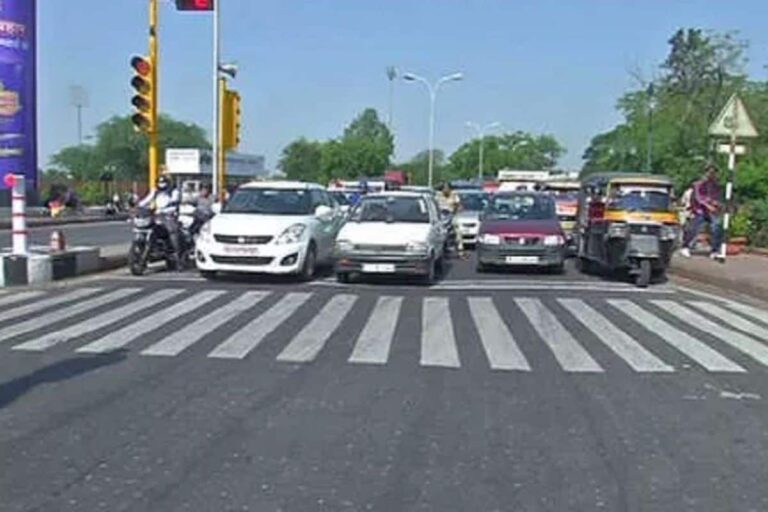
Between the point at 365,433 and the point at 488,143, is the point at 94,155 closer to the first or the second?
the point at 488,143

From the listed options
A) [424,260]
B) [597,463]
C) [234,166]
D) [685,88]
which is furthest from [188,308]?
[685,88]

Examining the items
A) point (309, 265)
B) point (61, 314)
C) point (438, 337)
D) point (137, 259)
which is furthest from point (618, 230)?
point (61, 314)

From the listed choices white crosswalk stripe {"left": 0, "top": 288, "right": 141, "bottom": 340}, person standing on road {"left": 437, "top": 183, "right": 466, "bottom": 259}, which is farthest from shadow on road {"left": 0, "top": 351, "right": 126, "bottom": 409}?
person standing on road {"left": 437, "top": 183, "right": 466, "bottom": 259}

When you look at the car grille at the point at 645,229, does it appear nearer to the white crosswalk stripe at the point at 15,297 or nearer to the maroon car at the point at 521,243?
the maroon car at the point at 521,243

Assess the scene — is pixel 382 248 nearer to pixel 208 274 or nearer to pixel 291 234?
pixel 291 234

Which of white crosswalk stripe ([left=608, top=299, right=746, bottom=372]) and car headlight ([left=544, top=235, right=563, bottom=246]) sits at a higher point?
car headlight ([left=544, top=235, right=563, bottom=246])

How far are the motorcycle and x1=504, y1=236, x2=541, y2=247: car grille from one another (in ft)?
19.7

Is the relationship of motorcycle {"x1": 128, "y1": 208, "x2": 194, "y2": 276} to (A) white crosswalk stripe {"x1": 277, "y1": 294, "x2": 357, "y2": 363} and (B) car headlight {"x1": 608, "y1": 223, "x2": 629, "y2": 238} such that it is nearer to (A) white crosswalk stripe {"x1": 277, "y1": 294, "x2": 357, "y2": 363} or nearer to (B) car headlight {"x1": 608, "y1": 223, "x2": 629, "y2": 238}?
(A) white crosswalk stripe {"x1": 277, "y1": 294, "x2": 357, "y2": 363}

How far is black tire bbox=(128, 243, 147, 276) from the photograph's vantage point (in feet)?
56.4

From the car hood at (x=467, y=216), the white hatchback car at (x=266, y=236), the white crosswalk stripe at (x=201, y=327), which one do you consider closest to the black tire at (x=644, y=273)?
the white hatchback car at (x=266, y=236)

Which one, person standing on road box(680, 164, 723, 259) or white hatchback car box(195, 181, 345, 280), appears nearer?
white hatchback car box(195, 181, 345, 280)

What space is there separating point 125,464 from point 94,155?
4207 inches

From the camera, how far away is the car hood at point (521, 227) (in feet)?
63.6

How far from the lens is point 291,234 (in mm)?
16656
